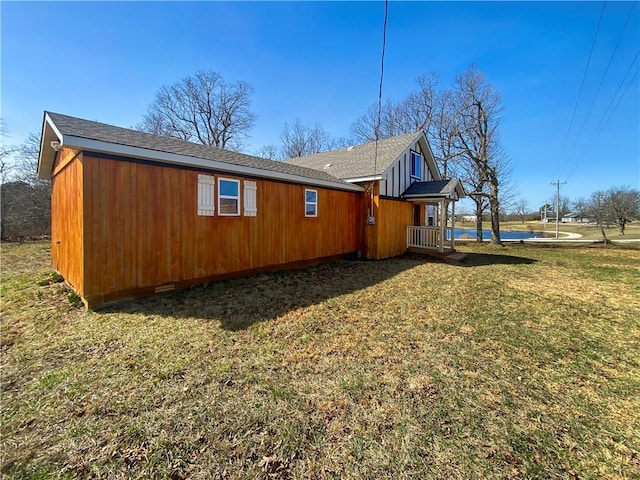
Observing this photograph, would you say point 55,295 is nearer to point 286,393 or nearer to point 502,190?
point 286,393

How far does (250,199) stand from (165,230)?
2.35m

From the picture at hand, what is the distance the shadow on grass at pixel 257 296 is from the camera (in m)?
4.89

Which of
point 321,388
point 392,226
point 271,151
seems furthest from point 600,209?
point 321,388

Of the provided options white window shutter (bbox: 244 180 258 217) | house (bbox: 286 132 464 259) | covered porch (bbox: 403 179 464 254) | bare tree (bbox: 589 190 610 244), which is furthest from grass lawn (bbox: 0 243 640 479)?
bare tree (bbox: 589 190 610 244)

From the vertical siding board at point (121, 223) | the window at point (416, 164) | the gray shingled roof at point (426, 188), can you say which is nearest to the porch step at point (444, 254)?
the gray shingled roof at point (426, 188)

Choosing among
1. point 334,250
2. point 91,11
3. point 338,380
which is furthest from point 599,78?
point 91,11

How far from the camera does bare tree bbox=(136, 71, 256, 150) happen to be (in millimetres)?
26438

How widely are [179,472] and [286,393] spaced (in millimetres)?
1084

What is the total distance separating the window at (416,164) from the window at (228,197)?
362 inches

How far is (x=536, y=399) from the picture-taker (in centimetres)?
265

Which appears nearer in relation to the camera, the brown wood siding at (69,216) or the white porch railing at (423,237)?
the brown wood siding at (69,216)

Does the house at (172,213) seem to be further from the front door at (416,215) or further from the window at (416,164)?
the front door at (416,215)

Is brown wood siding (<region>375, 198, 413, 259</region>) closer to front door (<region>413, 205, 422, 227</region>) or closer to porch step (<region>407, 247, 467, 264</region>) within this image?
porch step (<region>407, 247, 467, 264</region>)

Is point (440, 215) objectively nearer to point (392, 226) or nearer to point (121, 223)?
point (392, 226)
